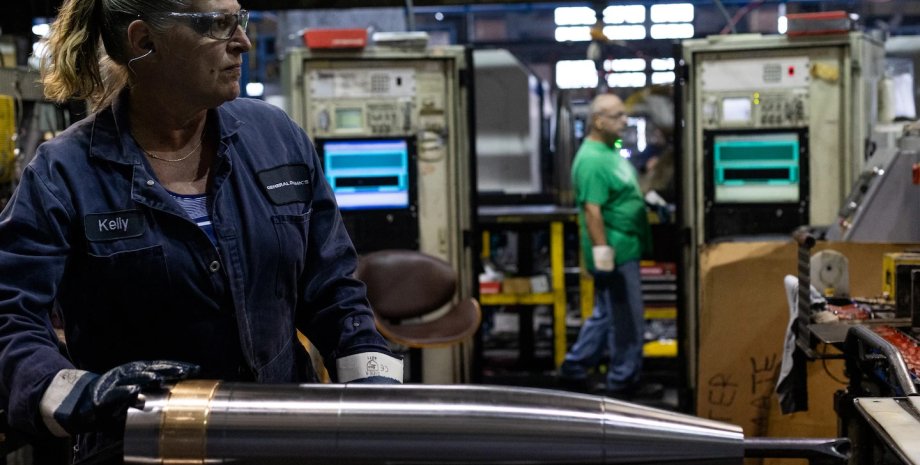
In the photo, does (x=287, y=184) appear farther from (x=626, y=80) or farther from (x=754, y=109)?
(x=626, y=80)

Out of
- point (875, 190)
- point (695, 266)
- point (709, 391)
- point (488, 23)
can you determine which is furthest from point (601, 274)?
point (488, 23)

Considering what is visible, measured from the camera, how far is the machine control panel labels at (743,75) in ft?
17.6

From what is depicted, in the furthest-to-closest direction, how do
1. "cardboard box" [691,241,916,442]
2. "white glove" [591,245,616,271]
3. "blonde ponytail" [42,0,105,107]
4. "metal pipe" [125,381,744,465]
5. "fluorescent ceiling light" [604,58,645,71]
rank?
"fluorescent ceiling light" [604,58,645,71], "white glove" [591,245,616,271], "cardboard box" [691,241,916,442], "blonde ponytail" [42,0,105,107], "metal pipe" [125,381,744,465]

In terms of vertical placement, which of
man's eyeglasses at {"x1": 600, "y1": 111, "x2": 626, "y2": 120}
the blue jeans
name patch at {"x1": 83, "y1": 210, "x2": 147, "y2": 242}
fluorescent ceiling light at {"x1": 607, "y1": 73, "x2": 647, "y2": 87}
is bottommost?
the blue jeans

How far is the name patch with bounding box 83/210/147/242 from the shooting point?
1.58 metres

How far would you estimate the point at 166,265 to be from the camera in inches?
63.2

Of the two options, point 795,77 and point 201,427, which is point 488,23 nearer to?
point 795,77

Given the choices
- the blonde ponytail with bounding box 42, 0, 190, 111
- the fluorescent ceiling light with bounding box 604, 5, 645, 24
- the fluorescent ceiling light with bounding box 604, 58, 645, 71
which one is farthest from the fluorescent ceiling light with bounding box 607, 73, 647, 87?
the blonde ponytail with bounding box 42, 0, 190, 111

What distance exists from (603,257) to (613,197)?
377 millimetres

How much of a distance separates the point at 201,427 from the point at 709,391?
3420mm

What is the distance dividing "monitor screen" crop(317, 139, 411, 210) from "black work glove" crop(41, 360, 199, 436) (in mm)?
4120

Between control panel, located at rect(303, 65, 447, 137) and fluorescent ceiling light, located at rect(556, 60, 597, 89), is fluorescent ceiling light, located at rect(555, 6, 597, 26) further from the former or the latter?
control panel, located at rect(303, 65, 447, 137)

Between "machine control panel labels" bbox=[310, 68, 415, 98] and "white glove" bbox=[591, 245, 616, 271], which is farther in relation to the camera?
"white glove" bbox=[591, 245, 616, 271]

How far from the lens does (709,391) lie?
4348 millimetres
